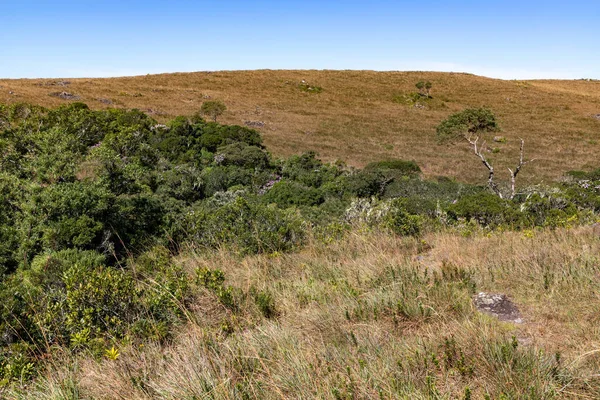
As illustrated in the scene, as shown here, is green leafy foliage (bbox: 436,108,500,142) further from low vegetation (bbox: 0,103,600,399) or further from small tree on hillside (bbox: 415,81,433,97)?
small tree on hillside (bbox: 415,81,433,97)

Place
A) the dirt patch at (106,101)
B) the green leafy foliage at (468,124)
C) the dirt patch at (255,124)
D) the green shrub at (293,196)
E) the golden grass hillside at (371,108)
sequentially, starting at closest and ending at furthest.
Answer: the green shrub at (293,196)
the green leafy foliage at (468,124)
the golden grass hillside at (371,108)
the dirt patch at (255,124)
the dirt patch at (106,101)

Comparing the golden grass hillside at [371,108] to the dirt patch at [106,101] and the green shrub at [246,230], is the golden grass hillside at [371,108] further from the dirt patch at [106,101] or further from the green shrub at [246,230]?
the green shrub at [246,230]

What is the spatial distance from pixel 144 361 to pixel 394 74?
67.9 meters

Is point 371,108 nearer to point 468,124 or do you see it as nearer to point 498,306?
point 468,124

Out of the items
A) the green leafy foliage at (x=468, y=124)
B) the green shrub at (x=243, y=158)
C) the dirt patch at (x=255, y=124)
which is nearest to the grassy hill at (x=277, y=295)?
the green shrub at (x=243, y=158)

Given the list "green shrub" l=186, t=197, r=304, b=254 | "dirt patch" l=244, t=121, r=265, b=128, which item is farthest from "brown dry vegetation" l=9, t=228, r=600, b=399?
"dirt patch" l=244, t=121, r=265, b=128

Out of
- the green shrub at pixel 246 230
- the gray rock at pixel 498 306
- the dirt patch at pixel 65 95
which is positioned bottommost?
the green shrub at pixel 246 230

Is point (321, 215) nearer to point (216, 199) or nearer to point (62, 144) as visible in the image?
point (216, 199)

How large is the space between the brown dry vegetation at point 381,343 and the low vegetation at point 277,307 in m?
0.01

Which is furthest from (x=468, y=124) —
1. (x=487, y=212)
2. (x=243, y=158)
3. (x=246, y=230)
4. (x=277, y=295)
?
(x=277, y=295)

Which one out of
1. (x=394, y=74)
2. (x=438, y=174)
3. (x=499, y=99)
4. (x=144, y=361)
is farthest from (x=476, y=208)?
(x=394, y=74)

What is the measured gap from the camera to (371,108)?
48344 mm

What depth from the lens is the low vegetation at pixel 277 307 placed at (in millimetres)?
2205

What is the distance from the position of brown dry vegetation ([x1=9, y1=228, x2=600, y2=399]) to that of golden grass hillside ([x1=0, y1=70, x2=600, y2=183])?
2164cm
